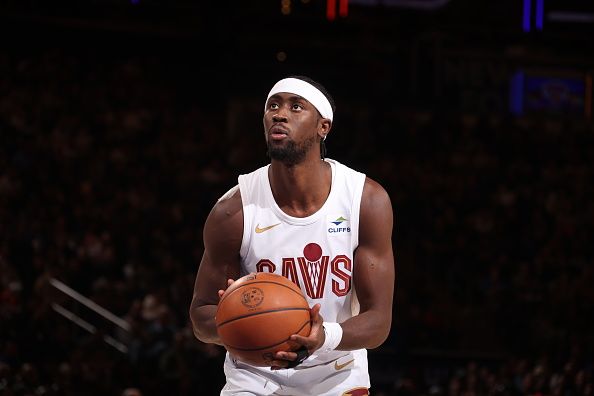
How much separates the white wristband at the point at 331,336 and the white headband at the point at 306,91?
1205 millimetres

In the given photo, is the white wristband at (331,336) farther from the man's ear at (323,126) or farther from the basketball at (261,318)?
the man's ear at (323,126)

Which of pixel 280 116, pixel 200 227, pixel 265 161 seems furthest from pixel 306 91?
pixel 265 161

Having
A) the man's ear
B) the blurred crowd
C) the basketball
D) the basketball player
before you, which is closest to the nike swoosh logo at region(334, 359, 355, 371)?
the basketball player

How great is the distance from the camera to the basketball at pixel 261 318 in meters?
4.14

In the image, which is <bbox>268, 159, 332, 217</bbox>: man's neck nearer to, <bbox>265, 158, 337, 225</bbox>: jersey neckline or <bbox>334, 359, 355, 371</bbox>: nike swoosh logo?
<bbox>265, 158, 337, 225</bbox>: jersey neckline

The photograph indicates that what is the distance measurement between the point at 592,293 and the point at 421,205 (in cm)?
320

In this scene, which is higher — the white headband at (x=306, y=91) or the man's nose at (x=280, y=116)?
the white headband at (x=306, y=91)

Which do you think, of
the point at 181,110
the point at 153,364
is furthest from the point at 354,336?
the point at 181,110

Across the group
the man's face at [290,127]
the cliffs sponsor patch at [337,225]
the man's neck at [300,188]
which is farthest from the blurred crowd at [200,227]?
the man's face at [290,127]

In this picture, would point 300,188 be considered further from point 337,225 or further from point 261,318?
point 261,318

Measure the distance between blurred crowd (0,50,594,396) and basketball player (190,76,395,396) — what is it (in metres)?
5.68

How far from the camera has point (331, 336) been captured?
4379 mm

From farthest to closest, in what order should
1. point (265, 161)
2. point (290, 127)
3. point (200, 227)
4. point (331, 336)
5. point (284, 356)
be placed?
1. point (265, 161)
2. point (200, 227)
3. point (290, 127)
4. point (331, 336)
5. point (284, 356)

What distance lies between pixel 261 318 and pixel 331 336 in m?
0.41
